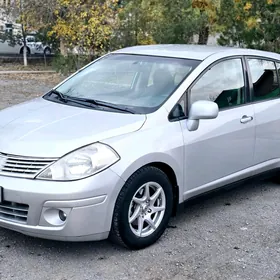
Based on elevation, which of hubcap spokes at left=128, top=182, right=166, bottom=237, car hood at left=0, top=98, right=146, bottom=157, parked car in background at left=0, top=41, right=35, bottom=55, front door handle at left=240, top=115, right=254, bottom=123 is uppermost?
car hood at left=0, top=98, right=146, bottom=157

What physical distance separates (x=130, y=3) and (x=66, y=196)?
11.5m

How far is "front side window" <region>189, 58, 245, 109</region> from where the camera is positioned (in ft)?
14.8

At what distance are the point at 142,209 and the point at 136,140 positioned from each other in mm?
569

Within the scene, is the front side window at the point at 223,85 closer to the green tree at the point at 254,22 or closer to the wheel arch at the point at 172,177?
the wheel arch at the point at 172,177

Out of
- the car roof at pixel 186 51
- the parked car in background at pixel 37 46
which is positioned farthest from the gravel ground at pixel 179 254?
the parked car in background at pixel 37 46

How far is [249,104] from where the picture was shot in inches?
195

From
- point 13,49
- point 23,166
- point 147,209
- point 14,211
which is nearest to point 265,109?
point 147,209

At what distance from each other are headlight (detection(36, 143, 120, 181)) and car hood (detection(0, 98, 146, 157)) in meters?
0.06

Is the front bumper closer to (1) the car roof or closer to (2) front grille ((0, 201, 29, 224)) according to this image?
(2) front grille ((0, 201, 29, 224))

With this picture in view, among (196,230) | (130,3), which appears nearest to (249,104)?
(196,230)

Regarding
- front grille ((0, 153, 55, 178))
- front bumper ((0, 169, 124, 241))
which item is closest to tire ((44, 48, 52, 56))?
front grille ((0, 153, 55, 178))

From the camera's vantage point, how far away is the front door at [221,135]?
4.32m

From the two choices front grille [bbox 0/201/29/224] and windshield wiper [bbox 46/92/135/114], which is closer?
front grille [bbox 0/201/29/224]

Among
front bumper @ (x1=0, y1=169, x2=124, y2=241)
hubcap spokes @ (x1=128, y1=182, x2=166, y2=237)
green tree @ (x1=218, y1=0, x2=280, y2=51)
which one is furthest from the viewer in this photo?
green tree @ (x1=218, y1=0, x2=280, y2=51)
